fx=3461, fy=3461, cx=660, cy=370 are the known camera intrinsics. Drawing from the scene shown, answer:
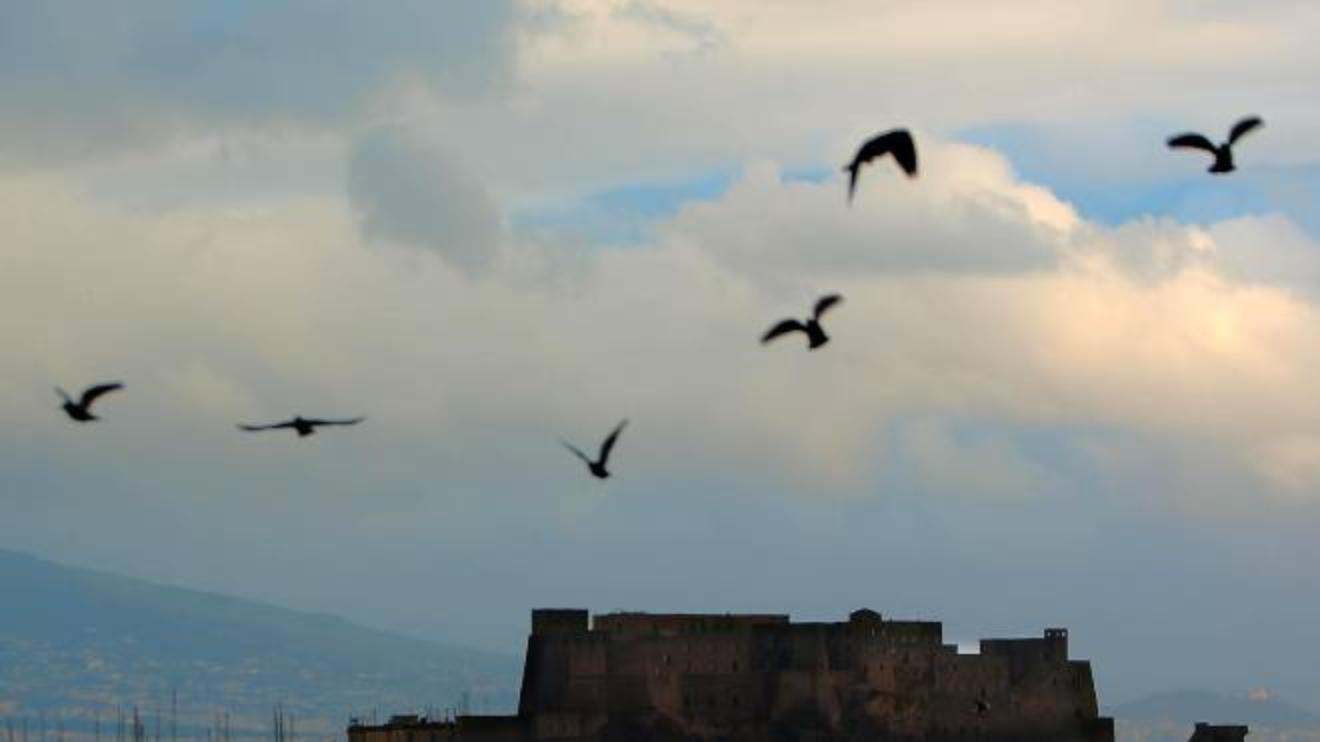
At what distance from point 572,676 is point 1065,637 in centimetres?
2336

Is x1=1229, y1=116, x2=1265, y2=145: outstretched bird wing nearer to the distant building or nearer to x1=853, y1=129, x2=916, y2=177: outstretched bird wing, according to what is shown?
x1=853, y1=129, x2=916, y2=177: outstretched bird wing

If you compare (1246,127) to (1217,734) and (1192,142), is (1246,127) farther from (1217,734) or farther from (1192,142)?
(1217,734)

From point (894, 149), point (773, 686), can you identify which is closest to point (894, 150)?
point (894, 149)

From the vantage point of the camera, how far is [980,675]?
14512 cm

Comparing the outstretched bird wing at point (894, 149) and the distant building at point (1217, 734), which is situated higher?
the outstretched bird wing at point (894, 149)

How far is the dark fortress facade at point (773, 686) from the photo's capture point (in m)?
137

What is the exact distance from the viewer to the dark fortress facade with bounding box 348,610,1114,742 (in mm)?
137125

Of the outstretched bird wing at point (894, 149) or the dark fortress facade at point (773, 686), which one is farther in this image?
the dark fortress facade at point (773, 686)

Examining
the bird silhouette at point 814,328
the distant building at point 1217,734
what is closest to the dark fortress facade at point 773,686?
the distant building at point 1217,734

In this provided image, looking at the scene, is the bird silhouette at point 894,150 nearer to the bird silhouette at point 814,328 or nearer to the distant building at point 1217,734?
the bird silhouette at point 814,328

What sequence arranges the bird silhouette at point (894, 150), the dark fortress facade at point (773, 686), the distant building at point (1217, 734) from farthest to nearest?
the distant building at point (1217, 734) < the dark fortress facade at point (773, 686) < the bird silhouette at point (894, 150)

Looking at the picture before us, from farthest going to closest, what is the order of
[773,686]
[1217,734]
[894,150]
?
[1217,734] < [773,686] < [894,150]

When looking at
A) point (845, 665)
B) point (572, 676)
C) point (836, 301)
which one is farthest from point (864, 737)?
point (836, 301)

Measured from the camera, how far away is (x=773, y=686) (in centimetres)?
14025
